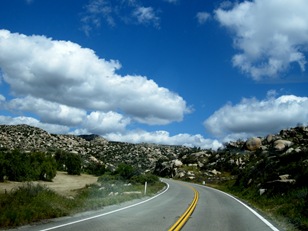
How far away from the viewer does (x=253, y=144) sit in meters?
81.4

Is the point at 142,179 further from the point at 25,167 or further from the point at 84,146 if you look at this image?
the point at 84,146

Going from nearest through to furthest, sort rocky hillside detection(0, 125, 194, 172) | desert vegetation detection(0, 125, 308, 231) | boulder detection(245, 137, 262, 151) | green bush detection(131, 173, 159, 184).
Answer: desert vegetation detection(0, 125, 308, 231) → green bush detection(131, 173, 159, 184) → boulder detection(245, 137, 262, 151) → rocky hillside detection(0, 125, 194, 172)

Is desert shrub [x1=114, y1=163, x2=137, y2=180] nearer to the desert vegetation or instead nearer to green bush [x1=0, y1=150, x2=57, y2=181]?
the desert vegetation

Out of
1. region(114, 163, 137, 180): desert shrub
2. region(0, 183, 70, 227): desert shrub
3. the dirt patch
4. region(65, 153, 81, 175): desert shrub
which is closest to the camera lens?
region(0, 183, 70, 227): desert shrub

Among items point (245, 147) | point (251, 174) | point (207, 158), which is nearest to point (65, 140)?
point (207, 158)

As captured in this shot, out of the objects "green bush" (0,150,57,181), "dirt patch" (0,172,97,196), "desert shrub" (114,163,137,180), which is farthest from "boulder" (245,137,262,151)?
"green bush" (0,150,57,181)

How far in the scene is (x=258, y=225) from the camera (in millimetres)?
14633

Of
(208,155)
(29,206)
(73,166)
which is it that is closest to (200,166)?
(208,155)

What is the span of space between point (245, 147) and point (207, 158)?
1324cm

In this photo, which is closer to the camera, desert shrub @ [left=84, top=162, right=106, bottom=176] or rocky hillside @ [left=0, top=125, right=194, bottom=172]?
desert shrub @ [left=84, top=162, right=106, bottom=176]

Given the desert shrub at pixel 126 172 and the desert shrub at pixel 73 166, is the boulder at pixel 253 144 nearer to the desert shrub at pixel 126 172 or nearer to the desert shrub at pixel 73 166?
the desert shrub at pixel 73 166

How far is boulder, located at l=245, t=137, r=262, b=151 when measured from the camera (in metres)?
80.7

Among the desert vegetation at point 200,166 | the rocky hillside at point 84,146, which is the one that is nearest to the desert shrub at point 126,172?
the desert vegetation at point 200,166

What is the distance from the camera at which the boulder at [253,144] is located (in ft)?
265
